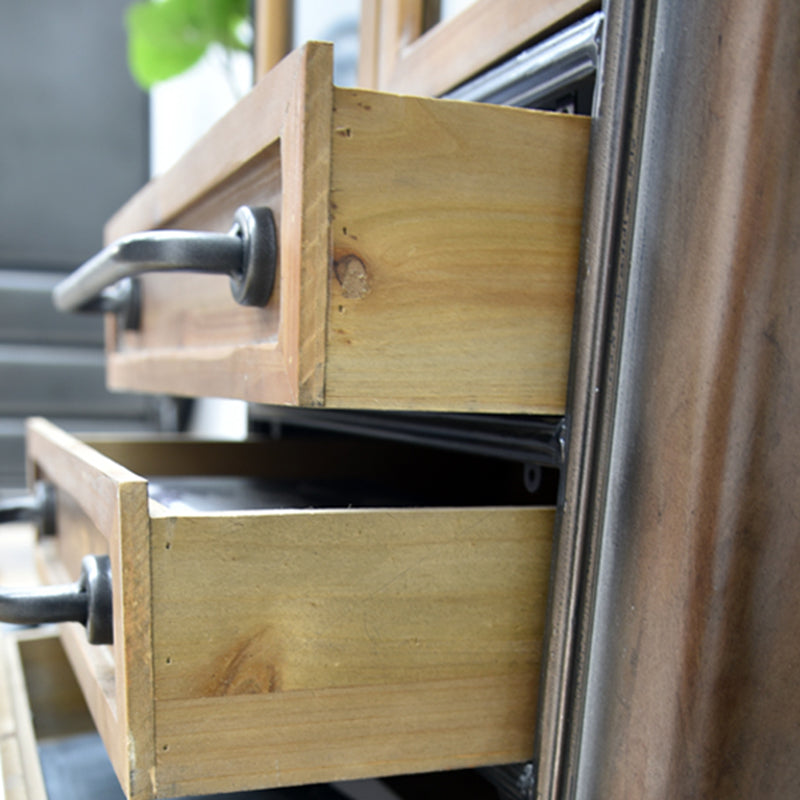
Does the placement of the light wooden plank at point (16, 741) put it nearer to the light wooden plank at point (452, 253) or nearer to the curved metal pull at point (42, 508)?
the curved metal pull at point (42, 508)

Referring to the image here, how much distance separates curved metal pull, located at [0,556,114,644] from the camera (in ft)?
1.29

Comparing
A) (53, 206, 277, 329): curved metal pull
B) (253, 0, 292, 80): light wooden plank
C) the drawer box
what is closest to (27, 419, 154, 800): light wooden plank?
the drawer box

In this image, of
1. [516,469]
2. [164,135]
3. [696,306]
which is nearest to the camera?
[696,306]

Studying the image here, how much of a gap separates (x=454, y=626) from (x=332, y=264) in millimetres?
174

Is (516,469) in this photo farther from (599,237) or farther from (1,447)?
(1,447)

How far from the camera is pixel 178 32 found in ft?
4.51

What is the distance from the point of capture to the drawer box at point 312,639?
0.34 meters

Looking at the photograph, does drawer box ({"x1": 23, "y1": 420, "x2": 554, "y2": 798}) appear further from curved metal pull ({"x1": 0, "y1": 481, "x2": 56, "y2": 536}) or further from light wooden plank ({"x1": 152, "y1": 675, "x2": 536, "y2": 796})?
curved metal pull ({"x1": 0, "y1": 481, "x2": 56, "y2": 536})

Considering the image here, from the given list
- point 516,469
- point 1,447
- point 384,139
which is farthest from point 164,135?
point 384,139

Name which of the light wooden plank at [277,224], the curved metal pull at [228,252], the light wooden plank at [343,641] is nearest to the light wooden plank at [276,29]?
the light wooden plank at [277,224]

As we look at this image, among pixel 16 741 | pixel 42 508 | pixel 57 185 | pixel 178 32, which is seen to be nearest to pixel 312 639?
pixel 16 741

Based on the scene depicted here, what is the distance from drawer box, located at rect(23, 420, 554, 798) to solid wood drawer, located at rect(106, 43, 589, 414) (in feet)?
0.21

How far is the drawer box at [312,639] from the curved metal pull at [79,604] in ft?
0.09

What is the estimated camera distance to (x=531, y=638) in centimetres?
40
